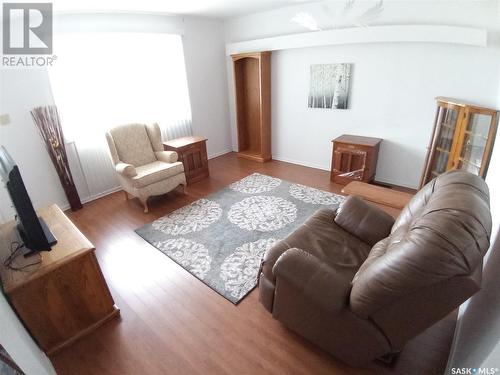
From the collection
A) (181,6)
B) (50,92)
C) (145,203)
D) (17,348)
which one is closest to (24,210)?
(17,348)

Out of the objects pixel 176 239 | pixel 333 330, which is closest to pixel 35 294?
pixel 176 239

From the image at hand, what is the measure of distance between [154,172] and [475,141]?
350cm

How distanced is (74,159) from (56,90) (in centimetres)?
85

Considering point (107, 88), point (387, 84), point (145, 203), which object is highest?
point (107, 88)

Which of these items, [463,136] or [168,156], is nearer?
[463,136]

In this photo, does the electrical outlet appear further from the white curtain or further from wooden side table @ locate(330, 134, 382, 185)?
wooden side table @ locate(330, 134, 382, 185)

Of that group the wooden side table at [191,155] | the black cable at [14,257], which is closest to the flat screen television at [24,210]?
the black cable at [14,257]

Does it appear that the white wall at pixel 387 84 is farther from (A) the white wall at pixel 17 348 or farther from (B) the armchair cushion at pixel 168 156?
(A) the white wall at pixel 17 348

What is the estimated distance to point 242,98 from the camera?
4.79 metres

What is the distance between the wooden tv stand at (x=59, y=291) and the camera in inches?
58.3

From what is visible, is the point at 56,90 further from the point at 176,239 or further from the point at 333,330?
the point at 333,330

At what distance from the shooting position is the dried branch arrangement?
2.95 metres
